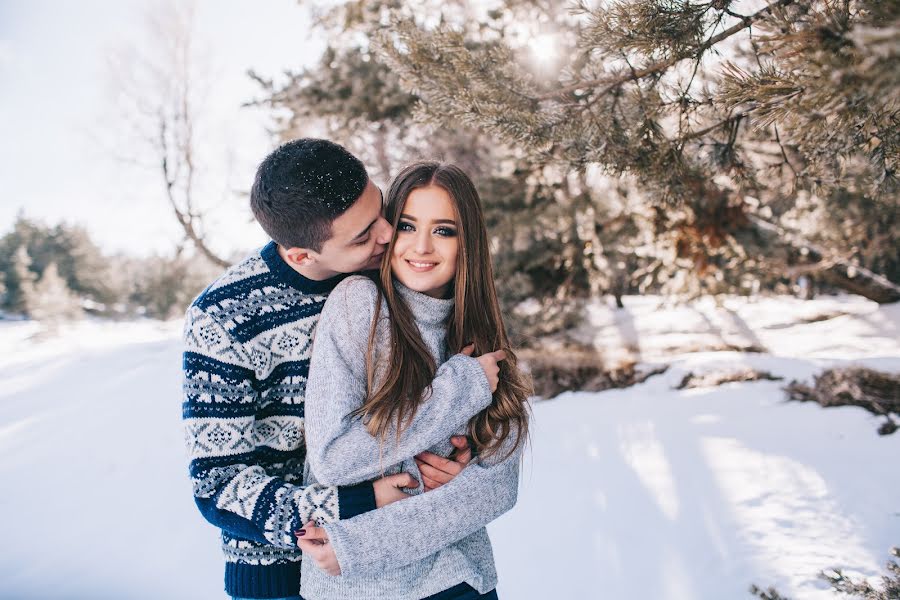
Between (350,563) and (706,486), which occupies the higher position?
(350,563)

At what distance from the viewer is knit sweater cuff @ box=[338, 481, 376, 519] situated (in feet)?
4.28

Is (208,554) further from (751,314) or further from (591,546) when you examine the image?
(751,314)

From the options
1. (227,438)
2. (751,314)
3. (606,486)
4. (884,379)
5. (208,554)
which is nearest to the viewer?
(227,438)

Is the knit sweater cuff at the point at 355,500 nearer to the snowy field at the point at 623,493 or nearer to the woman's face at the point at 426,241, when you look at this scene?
the woman's face at the point at 426,241

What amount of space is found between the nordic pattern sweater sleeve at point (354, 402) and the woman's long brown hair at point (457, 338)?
0.03 metres

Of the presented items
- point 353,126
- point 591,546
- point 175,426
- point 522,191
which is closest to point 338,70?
point 353,126

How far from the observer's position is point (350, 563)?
125 cm

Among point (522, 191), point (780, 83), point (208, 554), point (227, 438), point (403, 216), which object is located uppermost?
point (522, 191)

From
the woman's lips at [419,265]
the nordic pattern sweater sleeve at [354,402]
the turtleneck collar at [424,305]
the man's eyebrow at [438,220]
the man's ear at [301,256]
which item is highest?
the man's eyebrow at [438,220]

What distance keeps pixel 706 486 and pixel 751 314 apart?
486 centimetres

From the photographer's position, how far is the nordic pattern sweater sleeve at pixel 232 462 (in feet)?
4.33

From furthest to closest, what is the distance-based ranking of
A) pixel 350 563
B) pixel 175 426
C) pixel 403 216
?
pixel 175 426 < pixel 403 216 < pixel 350 563

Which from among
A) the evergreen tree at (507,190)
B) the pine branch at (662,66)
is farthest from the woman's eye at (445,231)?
the evergreen tree at (507,190)

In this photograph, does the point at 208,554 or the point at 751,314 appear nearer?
the point at 208,554
